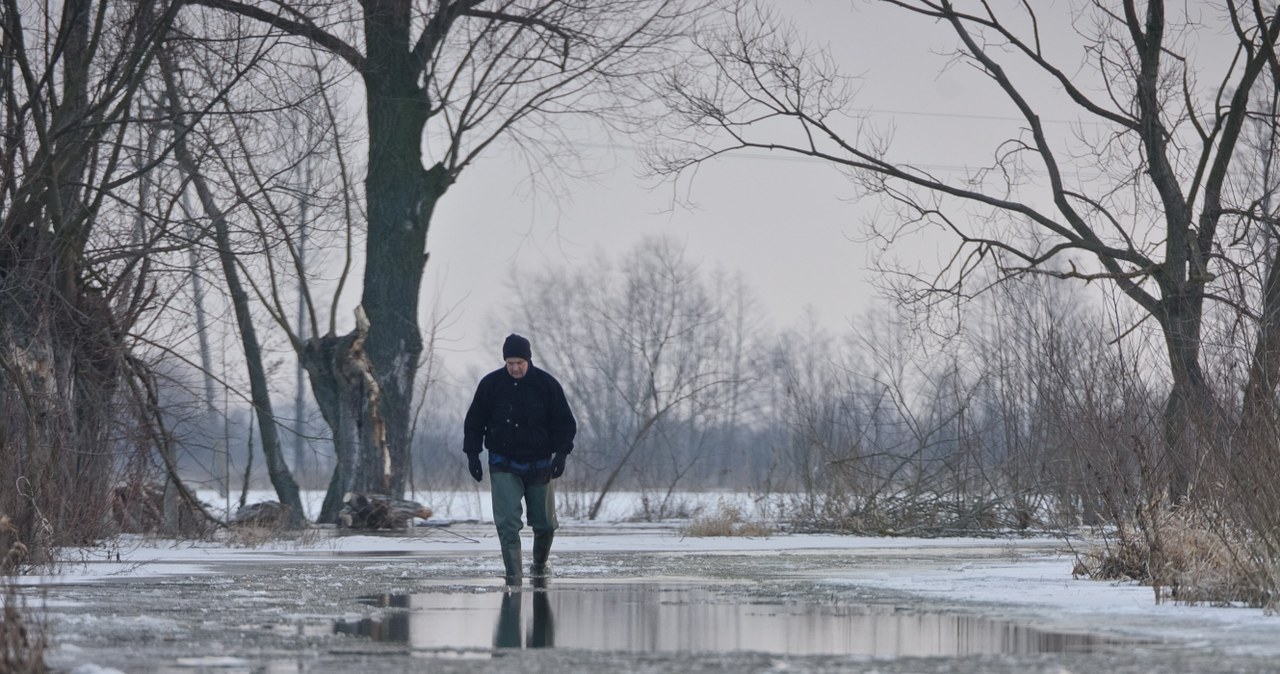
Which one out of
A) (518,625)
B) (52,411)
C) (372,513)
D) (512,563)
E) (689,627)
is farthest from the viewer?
(372,513)

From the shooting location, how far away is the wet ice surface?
21.2 ft

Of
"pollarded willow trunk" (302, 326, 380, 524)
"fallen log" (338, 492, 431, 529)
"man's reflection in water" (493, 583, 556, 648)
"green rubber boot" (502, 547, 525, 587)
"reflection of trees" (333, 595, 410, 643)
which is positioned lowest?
"man's reflection in water" (493, 583, 556, 648)

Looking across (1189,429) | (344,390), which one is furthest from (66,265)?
(1189,429)

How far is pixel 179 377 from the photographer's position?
19297mm

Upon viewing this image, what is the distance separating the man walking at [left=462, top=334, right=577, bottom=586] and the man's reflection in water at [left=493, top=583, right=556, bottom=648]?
8.44ft

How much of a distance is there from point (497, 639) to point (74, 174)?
10828 millimetres

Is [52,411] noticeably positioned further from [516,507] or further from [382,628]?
[382,628]

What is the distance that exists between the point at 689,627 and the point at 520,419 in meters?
5.29

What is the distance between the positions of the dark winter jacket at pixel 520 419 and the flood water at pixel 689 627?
275 centimetres

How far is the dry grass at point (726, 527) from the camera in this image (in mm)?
21406

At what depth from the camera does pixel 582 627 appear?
8.25m

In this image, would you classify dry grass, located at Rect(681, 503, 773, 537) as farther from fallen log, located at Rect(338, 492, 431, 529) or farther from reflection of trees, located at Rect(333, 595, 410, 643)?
reflection of trees, located at Rect(333, 595, 410, 643)

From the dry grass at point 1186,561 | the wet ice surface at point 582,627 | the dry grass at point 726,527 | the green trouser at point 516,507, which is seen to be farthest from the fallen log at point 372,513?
the dry grass at point 1186,561

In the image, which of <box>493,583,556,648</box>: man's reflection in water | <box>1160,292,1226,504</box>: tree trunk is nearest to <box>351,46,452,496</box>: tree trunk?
<box>1160,292,1226,504</box>: tree trunk
